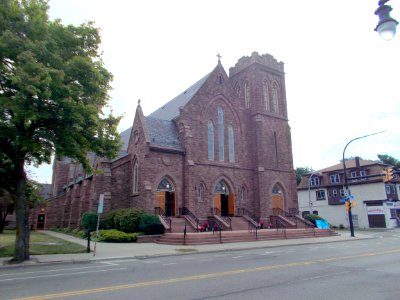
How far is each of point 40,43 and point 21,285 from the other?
9324 mm

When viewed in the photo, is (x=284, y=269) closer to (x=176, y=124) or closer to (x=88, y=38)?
(x=88, y=38)

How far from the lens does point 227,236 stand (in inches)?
923

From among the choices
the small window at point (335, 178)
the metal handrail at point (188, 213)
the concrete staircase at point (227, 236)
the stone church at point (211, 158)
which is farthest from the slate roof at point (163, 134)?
the small window at point (335, 178)

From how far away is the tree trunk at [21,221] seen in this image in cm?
1405

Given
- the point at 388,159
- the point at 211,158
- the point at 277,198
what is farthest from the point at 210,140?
the point at 388,159

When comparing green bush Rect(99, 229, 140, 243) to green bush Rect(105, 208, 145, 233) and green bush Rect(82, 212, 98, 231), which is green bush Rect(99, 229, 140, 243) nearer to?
green bush Rect(105, 208, 145, 233)

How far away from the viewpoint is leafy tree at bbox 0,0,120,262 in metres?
12.9

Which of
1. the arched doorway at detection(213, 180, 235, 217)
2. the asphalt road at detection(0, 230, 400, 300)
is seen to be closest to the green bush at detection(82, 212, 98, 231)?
the arched doorway at detection(213, 180, 235, 217)

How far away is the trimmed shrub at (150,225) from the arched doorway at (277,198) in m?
14.8

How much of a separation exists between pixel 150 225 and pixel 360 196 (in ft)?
115

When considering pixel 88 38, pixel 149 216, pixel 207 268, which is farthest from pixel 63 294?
pixel 149 216

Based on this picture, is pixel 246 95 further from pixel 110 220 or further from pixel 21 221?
pixel 21 221

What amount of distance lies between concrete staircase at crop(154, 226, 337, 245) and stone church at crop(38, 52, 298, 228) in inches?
191

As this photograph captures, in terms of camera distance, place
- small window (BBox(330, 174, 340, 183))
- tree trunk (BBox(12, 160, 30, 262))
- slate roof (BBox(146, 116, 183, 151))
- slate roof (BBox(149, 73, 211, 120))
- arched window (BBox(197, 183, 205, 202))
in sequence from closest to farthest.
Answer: tree trunk (BBox(12, 160, 30, 262)) < slate roof (BBox(146, 116, 183, 151)) < arched window (BBox(197, 183, 205, 202)) < slate roof (BBox(149, 73, 211, 120)) < small window (BBox(330, 174, 340, 183))
